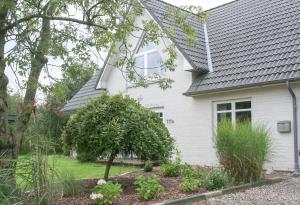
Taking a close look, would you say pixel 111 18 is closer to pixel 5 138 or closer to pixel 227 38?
pixel 5 138

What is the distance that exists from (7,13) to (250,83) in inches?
329

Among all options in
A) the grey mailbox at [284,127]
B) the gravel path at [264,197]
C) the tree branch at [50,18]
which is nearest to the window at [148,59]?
the grey mailbox at [284,127]

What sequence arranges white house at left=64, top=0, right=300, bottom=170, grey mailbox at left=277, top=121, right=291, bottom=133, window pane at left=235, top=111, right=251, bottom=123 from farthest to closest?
window pane at left=235, top=111, right=251, bottom=123 < white house at left=64, top=0, right=300, bottom=170 < grey mailbox at left=277, top=121, right=291, bottom=133

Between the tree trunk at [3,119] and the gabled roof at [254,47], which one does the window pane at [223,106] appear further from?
the tree trunk at [3,119]

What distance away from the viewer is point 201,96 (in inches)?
637

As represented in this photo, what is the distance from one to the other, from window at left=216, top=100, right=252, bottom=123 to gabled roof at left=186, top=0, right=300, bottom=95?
2.73 ft

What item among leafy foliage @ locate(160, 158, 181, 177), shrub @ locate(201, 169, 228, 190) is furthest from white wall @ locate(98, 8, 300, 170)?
shrub @ locate(201, 169, 228, 190)

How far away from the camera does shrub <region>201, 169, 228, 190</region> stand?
9251mm

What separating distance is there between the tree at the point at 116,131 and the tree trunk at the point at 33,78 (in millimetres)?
1525

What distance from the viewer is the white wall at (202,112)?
13.2 m

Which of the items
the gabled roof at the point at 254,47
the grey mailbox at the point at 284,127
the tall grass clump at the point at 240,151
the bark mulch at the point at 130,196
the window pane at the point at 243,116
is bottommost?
the bark mulch at the point at 130,196

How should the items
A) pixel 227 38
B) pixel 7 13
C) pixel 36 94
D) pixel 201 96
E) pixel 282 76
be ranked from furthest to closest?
pixel 227 38
pixel 201 96
pixel 282 76
pixel 36 94
pixel 7 13

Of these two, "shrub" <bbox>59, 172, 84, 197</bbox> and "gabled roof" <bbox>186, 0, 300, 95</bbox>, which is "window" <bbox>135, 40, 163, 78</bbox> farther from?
"shrub" <bbox>59, 172, 84, 197</bbox>

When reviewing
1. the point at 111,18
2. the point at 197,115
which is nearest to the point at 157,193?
the point at 111,18
